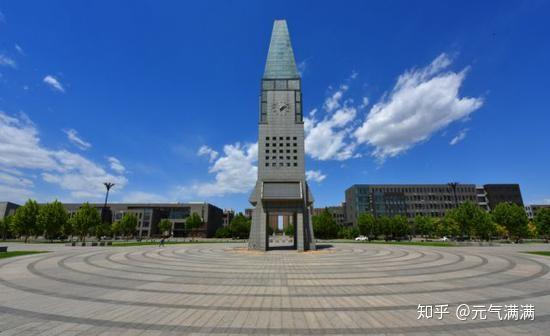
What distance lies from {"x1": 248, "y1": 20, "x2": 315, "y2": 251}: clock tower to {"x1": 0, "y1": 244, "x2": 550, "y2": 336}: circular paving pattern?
17.4 m

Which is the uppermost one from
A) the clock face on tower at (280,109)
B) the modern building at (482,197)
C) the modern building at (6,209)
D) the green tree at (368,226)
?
the clock face on tower at (280,109)

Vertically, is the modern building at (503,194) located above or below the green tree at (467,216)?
above

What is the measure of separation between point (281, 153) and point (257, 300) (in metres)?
28.5

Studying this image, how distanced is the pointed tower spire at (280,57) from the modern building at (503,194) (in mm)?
130133

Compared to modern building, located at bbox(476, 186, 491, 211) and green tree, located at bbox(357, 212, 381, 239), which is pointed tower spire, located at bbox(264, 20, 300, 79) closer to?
green tree, located at bbox(357, 212, 381, 239)

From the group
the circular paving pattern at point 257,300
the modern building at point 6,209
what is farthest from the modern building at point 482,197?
the modern building at point 6,209

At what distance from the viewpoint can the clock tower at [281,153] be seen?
34.3m

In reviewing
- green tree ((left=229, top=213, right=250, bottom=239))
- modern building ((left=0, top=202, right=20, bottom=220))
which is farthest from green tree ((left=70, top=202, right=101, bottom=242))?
modern building ((left=0, top=202, right=20, bottom=220))

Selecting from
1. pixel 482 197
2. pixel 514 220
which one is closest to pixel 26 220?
pixel 514 220

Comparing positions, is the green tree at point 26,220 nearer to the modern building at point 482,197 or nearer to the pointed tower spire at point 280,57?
the pointed tower spire at point 280,57

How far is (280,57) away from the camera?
4131 centimetres

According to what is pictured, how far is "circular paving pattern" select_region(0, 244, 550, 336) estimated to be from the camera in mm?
7188

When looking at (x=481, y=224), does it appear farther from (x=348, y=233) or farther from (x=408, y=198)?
(x=408, y=198)

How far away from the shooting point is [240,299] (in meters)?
10.2
